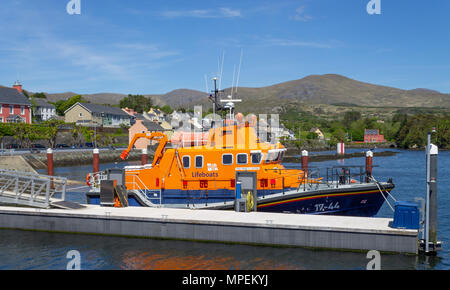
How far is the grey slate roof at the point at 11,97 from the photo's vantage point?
216 ft

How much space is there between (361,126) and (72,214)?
6057 inches

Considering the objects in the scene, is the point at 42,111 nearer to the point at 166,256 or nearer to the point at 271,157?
the point at 271,157

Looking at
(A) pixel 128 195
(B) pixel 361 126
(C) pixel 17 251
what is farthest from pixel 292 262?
(B) pixel 361 126

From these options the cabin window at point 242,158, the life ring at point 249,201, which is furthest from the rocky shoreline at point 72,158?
the life ring at point 249,201

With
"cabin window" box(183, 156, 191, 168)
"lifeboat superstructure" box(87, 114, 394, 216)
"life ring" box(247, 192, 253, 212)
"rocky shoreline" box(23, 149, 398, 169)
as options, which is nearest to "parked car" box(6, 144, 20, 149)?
"rocky shoreline" box(23, 149, 398, 169)

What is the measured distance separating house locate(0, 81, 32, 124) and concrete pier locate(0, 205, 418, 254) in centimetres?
5711

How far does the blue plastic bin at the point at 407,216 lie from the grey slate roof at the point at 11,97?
2618 inches

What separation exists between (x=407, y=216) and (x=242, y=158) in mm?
6070

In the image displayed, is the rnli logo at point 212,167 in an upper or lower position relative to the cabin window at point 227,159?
lower

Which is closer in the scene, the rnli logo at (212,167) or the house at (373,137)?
the rnli logo at (212,167)

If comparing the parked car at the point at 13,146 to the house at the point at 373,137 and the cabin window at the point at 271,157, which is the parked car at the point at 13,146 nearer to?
the cabin window at the point at 271,157

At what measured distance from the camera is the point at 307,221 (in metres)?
13.1

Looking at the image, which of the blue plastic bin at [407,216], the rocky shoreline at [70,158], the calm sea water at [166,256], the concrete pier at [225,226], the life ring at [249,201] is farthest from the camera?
the rocky shoreline at [70,158]
